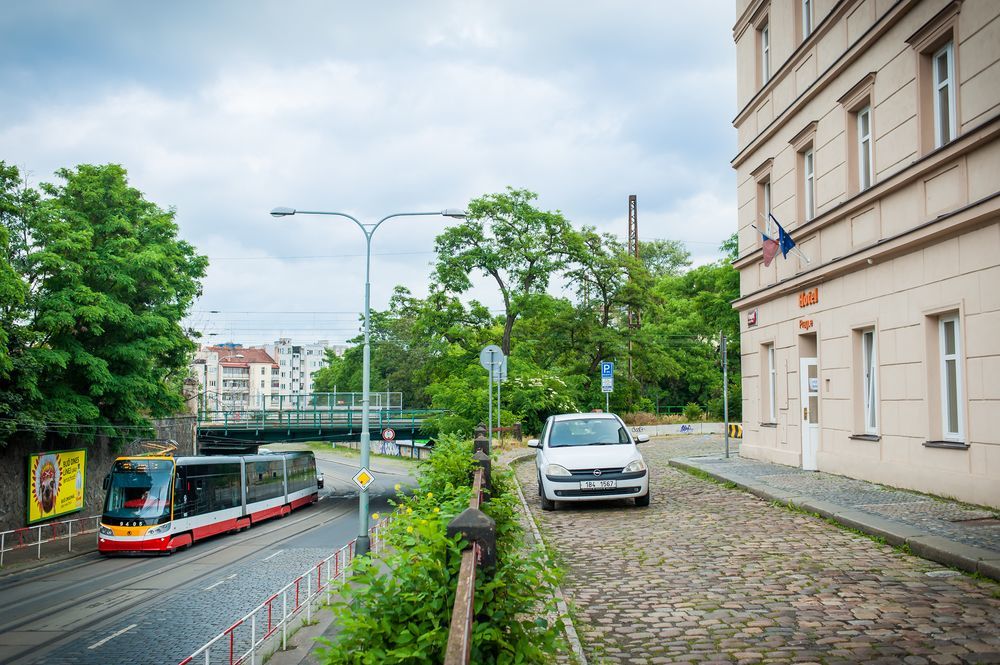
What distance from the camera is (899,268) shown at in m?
12.7

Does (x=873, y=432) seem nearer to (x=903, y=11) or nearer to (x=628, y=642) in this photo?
(x=903, y=11)

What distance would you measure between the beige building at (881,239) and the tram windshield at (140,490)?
18.4 m

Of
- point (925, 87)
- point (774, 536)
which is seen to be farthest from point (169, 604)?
point (925, 87)

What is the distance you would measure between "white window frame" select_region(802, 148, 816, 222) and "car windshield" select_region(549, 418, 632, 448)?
6425 millimetres

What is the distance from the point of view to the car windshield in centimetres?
1367

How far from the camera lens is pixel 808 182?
55.2ft

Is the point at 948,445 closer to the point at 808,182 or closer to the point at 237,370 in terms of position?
the point at 808,182

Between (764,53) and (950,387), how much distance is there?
35.6 feet

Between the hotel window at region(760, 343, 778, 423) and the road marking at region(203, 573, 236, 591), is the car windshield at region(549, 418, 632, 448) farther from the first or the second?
the road marking at region(203, 573, 236, 591)

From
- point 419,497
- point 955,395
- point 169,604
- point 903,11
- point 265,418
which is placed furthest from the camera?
point 265,418

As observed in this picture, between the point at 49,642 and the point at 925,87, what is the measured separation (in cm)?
1680

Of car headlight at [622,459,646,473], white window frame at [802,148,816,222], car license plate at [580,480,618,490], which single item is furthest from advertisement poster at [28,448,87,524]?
white window frame at [802,148,816,222]

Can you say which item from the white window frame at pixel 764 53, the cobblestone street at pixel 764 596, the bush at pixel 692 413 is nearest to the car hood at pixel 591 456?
the cobblestone street at pixel 764 596

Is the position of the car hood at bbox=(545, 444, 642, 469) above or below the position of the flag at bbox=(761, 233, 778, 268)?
below
